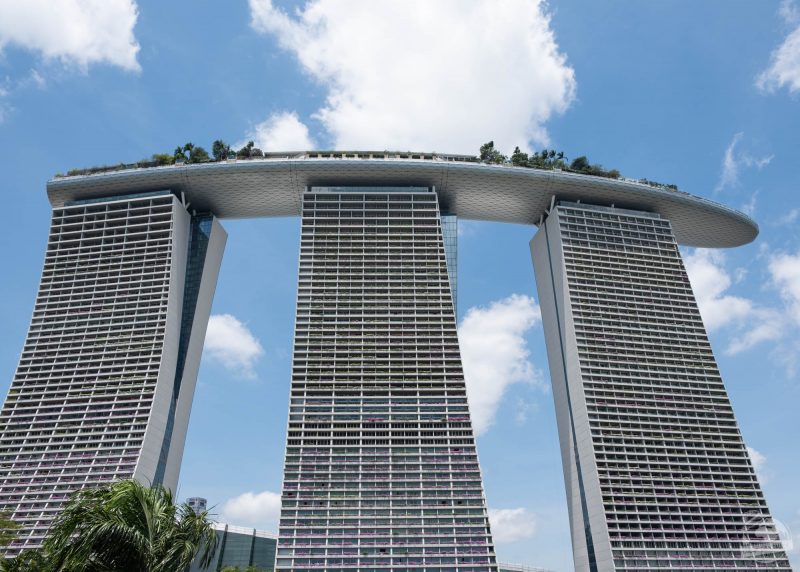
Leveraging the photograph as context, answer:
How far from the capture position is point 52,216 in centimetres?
9844

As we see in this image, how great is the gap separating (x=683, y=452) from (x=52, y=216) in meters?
91.2

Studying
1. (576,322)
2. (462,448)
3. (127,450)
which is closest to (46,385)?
(127,450)

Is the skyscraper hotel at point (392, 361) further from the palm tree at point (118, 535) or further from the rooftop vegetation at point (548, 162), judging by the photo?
the palm tree at point (118, 535)

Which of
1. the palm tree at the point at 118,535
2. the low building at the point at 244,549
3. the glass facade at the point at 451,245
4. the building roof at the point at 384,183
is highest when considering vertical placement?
the building roof at the point at 384,183

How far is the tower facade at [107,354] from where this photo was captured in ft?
259

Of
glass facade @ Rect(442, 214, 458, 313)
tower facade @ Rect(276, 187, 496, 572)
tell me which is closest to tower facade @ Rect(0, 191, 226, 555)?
tower facade @ Rect(276, 187, 496, 572)

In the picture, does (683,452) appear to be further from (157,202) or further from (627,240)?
(157,202)

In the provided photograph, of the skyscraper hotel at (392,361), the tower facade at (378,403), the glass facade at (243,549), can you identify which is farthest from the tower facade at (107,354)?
the glass facade at (243,549)

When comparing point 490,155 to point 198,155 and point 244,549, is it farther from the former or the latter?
point 244,549

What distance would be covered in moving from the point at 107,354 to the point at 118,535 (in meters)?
75.7

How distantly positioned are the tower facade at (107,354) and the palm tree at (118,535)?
63.0 meters

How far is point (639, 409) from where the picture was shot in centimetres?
8625

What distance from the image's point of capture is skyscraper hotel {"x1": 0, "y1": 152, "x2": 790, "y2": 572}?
76.5 metres

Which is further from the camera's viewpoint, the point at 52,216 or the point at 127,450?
the point at 52,216
